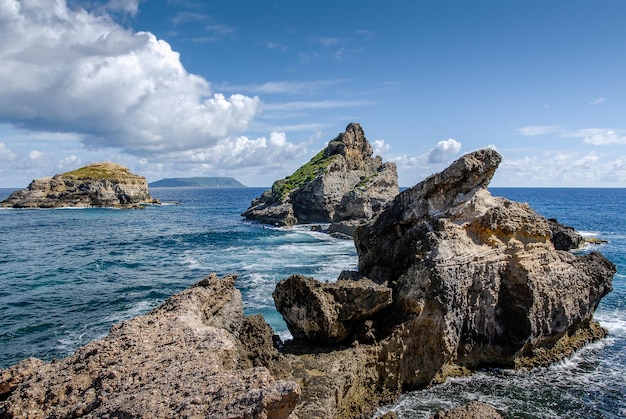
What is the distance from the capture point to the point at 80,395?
10.1m

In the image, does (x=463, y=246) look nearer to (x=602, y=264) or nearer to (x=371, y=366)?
(x=371, y=366)

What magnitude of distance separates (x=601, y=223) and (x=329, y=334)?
86.3 metres

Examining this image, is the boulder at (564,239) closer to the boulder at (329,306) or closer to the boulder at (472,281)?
the boulder at (472,281)

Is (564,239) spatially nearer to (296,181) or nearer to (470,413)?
(470,413)

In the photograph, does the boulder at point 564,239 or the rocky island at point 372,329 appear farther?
the boulder at point 564,239

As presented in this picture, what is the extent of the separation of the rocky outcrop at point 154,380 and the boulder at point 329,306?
3928 mm

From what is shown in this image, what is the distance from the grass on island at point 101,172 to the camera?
5344 inches

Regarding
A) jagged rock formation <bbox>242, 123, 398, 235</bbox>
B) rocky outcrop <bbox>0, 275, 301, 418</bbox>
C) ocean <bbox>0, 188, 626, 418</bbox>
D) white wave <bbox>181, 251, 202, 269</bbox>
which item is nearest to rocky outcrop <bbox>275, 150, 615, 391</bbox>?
ocean <bbox>0, 188, 626, 418</bbox>

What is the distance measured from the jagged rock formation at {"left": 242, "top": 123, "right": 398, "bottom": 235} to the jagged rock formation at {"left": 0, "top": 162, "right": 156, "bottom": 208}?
57.5m

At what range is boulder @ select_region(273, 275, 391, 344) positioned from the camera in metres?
17.2

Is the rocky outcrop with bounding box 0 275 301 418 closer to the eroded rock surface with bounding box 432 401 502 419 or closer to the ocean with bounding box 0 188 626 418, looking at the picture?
the eroded rock surface with bounding box 432 401 502 419


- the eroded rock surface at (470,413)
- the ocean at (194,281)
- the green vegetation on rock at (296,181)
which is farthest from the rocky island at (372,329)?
the green vegetation on rock at (296,181)

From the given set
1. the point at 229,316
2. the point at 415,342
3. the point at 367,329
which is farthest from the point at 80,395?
the point at 415,342

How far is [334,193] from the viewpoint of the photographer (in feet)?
275
